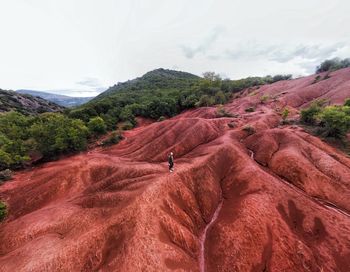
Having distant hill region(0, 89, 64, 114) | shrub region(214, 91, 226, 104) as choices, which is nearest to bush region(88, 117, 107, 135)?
shrub region(214, 91, 226, 104)

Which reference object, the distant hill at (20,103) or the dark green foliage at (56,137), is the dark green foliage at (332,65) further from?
the distant hill at (20,103)

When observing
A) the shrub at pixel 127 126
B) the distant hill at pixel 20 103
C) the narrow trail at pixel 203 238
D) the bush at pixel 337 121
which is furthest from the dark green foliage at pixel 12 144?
the distant hill at pixel 20 103

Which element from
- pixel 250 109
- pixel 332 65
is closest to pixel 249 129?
pixel 250 109

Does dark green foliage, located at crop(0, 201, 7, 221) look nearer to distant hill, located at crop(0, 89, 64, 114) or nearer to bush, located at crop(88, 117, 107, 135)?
bush, located at crop(88, 117, 107, 135)

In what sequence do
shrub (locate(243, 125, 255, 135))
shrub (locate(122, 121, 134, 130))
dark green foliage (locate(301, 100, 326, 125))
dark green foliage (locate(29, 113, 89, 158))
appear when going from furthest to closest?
shrub (locate(122, 121, 134, 130))
dark green foliage (locate(29, 113, 89, 158))
dark green foliage (locate(301, 100, 326, 125))
shrub (locate(243, 125, 255, 135))

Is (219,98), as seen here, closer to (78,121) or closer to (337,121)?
(337,121)

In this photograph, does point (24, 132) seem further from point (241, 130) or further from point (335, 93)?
point (335, 93)

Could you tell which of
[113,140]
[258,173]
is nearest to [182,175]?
[258,173]
